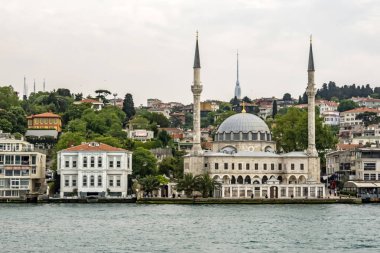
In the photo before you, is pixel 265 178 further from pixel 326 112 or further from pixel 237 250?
pixel 326 112

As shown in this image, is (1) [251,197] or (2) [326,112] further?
(2) [326,112]

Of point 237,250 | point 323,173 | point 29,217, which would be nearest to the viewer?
point 237,250

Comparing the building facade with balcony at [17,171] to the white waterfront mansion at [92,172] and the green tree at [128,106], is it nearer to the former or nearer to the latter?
the white waterfront mansion at [92,172]

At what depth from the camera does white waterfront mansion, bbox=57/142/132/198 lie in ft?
272

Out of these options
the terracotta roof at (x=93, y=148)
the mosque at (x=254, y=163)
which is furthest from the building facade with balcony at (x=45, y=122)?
the terracotta roof at (x=93, y=148)

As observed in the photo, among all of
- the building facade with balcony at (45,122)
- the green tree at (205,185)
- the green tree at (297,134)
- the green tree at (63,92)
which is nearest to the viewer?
the green tree at (205,185)

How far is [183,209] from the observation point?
7194cm

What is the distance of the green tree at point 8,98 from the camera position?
12506 cm

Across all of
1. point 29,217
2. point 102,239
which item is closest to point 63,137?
point 29,217

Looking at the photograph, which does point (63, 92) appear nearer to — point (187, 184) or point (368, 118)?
point (368, 118)

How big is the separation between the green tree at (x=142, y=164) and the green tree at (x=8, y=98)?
36677 millimetres

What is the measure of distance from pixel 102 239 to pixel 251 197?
3458 cm

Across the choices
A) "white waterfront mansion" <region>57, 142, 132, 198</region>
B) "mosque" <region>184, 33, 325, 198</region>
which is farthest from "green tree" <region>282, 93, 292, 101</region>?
"white waterfront mansion" <region>57, 142, 132, 198</region>

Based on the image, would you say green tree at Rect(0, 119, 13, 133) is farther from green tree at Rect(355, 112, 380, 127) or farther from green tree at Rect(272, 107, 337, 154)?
green tree at Rect(355, 112, 380, 127)
